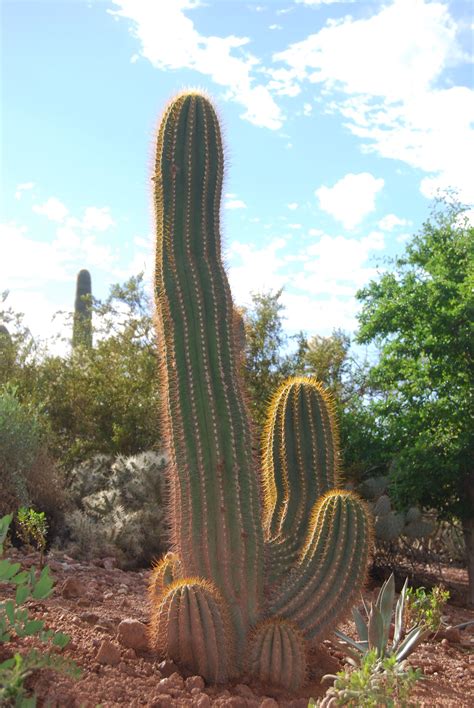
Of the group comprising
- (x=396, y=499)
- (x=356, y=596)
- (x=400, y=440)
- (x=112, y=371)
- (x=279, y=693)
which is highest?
(x=112, y=371)

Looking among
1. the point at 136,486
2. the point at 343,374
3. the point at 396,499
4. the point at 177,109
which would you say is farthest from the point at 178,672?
the point at 343,374

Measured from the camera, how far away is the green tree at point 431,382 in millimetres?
9320

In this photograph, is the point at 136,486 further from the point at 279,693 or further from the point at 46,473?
the point at 279,693

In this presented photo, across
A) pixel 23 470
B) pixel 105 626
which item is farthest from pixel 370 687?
pixel 23 470

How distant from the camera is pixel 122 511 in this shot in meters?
7.96

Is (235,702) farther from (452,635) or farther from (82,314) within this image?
(82,314)

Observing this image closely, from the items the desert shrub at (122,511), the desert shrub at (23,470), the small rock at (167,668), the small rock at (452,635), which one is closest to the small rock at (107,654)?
the small rock at (167,668)

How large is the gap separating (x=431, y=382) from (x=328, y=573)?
227 inches

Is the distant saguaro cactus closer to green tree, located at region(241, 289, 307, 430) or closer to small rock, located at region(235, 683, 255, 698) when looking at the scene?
green tree, located at region(241, 289, 307, 430)

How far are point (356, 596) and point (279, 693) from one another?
2.58 ft

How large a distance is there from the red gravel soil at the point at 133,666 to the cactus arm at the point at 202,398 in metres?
0.48

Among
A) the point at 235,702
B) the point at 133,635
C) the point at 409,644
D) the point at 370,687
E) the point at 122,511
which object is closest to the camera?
the point at 370,687

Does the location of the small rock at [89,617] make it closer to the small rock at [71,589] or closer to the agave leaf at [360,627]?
the small rock at [71,589]

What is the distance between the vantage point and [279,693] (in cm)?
398
